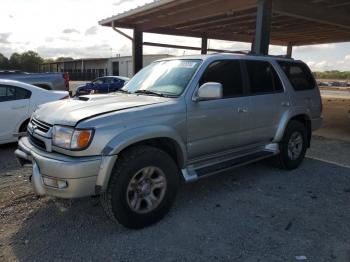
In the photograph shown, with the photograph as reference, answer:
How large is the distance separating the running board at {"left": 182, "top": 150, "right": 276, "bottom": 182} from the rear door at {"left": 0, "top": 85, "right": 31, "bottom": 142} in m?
4.41

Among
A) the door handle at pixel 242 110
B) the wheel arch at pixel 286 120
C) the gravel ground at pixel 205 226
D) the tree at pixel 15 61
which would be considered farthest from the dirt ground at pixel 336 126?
the tree at pixel 15 61

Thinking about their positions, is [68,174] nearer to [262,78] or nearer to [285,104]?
[262,78]

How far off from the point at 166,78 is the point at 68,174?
75.3 inches

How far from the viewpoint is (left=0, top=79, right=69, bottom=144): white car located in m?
7.18

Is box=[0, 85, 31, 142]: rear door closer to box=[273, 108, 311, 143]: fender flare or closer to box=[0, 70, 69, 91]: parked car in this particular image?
box=[0, 70, 69, 91]: parked car

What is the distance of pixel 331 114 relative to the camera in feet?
43.7

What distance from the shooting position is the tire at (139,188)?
11.9 ft

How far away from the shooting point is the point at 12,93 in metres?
7.48

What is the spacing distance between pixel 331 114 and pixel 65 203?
11382 mm

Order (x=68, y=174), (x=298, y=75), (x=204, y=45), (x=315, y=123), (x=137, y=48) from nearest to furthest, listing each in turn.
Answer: (x=68, y=174) < (x=298, y=75) < (x=315, y=123) < (x=137, y=48) < (x=204, y=45)

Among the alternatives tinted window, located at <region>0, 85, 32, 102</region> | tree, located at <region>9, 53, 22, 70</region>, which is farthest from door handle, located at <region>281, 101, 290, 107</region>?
tree, located at <region>9, 53, 22, 70</region>

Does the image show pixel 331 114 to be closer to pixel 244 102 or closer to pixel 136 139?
pixel 244 102

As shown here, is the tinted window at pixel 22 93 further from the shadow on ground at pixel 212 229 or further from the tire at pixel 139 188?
the tire at pixel 139 188

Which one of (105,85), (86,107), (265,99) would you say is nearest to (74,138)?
(86,107)
